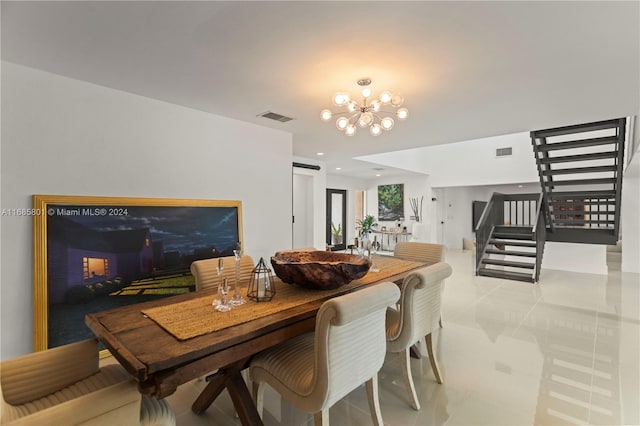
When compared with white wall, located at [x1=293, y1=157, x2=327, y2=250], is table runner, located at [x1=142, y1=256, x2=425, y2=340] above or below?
below

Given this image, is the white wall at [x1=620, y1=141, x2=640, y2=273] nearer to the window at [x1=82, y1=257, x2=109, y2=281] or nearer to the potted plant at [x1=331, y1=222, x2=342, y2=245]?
the potted plant at [x1=331, y1=222, x2=342, y2=245]

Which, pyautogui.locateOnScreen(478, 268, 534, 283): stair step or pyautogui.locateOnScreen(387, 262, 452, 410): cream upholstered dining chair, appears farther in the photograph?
pyautogui.locateOnScreen(478, 268, 534, 283): stair step

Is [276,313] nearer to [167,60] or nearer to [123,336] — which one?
[123,336]

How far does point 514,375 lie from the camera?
2.46 meters

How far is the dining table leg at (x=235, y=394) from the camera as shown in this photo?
5.78 feet

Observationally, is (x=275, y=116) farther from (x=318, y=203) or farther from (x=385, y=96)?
(x=318, y=203)

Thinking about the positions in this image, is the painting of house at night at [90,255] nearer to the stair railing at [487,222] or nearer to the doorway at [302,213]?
the doorway at [302,213]

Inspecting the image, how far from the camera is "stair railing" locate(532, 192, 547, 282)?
223 inches

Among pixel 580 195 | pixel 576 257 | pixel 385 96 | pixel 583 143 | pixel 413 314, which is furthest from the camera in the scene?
pixel 576 257

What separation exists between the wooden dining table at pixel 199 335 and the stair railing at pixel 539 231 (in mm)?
5257

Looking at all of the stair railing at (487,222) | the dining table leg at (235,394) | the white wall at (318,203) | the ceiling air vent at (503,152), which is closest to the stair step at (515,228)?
the stair railing at (487,222)

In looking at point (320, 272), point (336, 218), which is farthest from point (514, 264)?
point (320, 272)

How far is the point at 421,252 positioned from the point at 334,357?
241cm

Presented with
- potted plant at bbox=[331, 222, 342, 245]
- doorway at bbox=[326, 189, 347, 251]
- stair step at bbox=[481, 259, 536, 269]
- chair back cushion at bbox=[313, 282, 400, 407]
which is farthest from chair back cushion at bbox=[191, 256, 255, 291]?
potted plant at bbox=[331, 222, 342, 245]
